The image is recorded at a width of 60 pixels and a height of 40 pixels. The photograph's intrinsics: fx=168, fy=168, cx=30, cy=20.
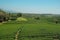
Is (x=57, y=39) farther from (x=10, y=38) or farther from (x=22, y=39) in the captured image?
(x=10, y=38)

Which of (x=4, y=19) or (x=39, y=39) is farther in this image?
(x=4, y=19)

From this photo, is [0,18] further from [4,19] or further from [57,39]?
[57,39]

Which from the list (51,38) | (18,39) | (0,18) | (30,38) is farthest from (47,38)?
(0,18)

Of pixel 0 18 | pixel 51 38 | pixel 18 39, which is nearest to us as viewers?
pixel 18 39

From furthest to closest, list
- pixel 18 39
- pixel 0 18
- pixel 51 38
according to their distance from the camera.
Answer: pixel 0 18, pixel 51 38, pixel 18 39

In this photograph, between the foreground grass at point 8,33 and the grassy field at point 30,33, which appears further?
the grassy field at point 30,33

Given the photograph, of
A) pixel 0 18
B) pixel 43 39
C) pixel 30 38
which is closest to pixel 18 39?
pixel 30 38

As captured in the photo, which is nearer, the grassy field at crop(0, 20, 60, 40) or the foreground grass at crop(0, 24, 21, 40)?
the foreground grass at crop(0, 24, 21, 40)

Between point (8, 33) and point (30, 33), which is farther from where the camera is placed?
point (30, 33)

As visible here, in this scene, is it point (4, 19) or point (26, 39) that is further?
point (4, 19)
